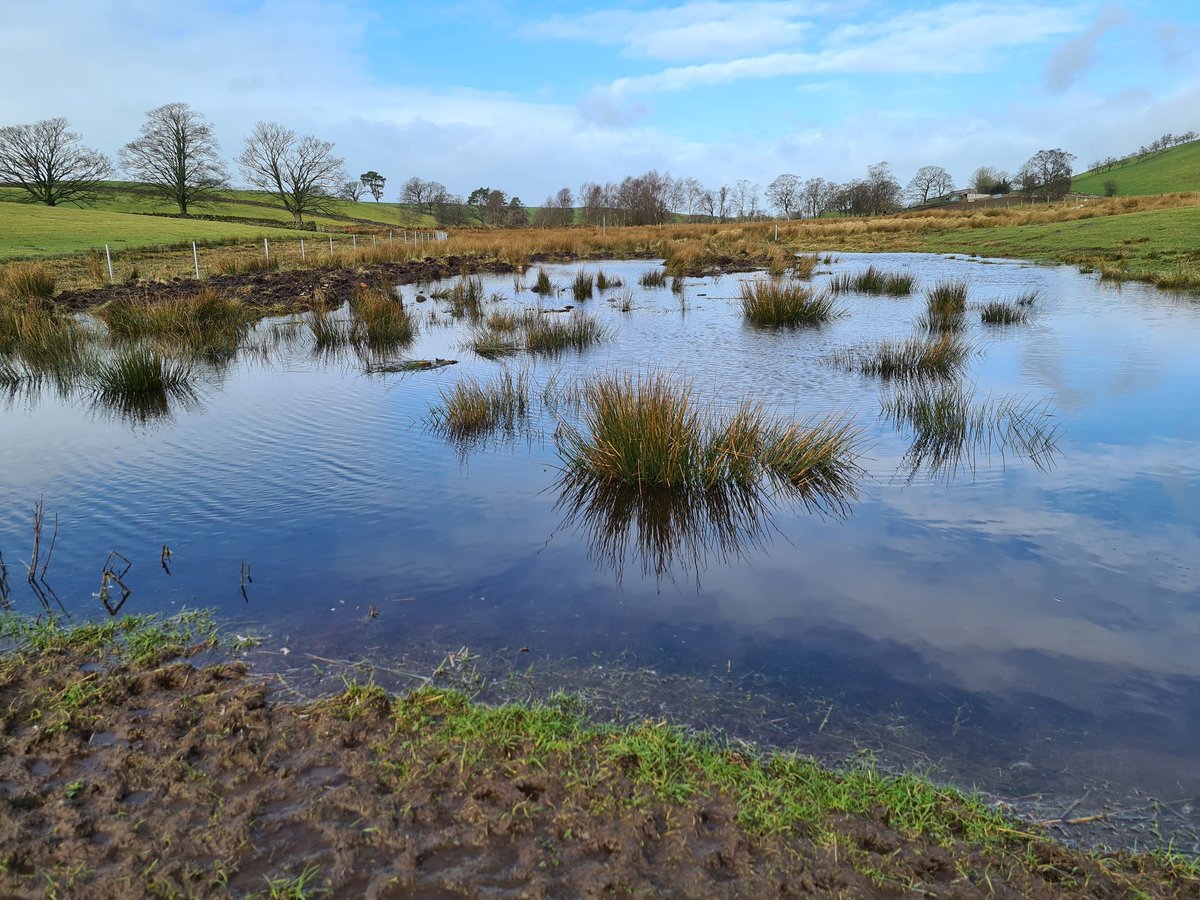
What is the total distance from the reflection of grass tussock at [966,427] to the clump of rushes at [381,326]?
8.11m

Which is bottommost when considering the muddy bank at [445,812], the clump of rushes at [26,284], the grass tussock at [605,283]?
the muddy bank at [445,812]

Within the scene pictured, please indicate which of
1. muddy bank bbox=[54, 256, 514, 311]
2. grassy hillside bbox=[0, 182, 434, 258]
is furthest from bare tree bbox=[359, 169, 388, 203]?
muddy bank bbox=[54, 256, 514, 311]

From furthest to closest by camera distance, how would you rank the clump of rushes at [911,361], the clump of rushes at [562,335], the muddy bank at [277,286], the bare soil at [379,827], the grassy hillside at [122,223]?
the grassy hillside at [122,223] < the muddy bank at [277,286] < the clump of rushes at [562,335] < the clump of rushes at [911,361] < the bare soil at [379,827]

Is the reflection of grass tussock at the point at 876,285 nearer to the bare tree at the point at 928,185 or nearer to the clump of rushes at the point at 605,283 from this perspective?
Result: the clump of rushes at the point at 605,283

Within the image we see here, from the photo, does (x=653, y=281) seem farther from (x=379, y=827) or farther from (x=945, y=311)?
(x=379, y=827)

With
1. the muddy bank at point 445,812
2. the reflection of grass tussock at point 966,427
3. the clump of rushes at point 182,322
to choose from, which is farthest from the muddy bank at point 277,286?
the muddy bank at point 445,812

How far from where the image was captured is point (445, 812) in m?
2.51

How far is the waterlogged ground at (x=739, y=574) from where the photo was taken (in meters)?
3.12

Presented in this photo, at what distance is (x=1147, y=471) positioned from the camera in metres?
6.09

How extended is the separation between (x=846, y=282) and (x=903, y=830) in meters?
17.8

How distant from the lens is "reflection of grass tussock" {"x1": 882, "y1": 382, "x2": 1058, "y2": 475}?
6551 mm

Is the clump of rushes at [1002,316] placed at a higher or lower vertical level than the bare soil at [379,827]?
higher

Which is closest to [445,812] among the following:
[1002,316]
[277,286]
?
[1002,316]

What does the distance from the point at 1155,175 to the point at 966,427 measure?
85949mm
